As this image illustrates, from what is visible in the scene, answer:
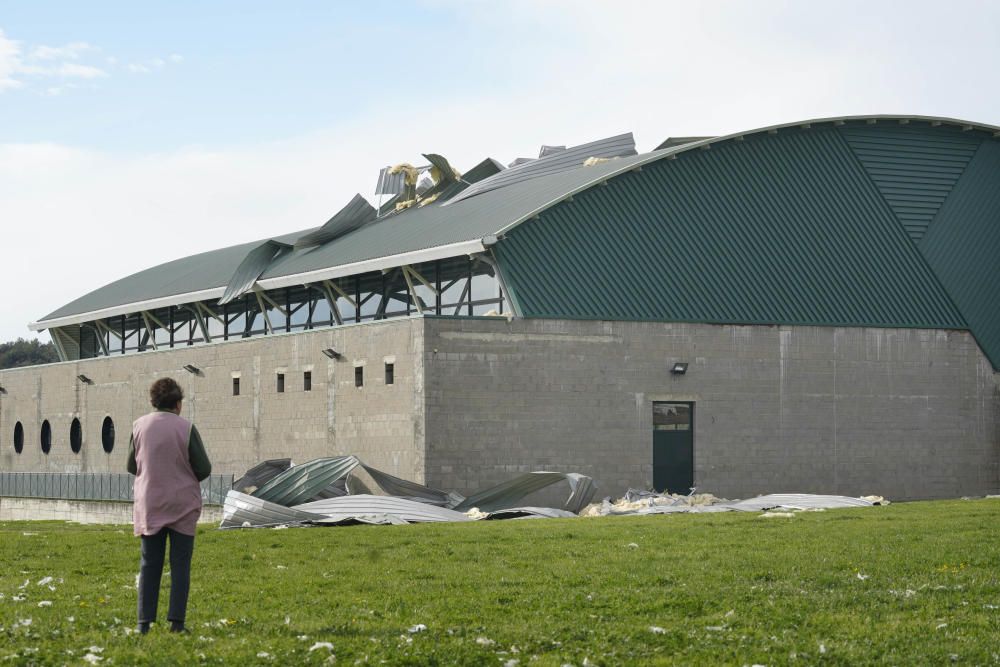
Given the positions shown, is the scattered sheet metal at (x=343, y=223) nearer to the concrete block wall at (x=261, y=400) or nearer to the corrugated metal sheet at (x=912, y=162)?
the concrete block wall at (x=261, y=400)

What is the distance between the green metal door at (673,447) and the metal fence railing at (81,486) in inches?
467

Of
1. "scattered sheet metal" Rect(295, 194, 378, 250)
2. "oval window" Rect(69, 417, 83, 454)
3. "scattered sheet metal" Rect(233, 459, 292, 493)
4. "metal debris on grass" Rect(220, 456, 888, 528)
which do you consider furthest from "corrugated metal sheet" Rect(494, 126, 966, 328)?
"oval window" Rect(69, 417, 83, 454)

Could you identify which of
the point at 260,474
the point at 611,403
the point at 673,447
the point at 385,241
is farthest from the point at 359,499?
the point at 385,241

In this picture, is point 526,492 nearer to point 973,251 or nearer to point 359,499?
point 359,499

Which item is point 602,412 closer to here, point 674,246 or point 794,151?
point 674,246

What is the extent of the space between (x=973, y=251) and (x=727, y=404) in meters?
11.0

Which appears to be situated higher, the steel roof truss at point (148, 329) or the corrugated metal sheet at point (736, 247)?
the corrugated metal sheet at point (736, 247)

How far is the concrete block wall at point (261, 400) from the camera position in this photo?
126 ft

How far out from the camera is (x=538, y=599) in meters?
14.6

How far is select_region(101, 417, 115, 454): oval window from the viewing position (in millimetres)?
53688

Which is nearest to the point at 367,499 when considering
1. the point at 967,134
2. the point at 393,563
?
the point at 393,563

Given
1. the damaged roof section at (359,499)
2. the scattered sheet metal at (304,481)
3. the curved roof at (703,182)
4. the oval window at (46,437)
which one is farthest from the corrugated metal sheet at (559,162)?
the oval window at (46,437)

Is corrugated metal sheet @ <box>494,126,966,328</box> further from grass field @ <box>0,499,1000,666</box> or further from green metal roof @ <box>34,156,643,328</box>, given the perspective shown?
grass field @ <box>0,499,1000,666</box>

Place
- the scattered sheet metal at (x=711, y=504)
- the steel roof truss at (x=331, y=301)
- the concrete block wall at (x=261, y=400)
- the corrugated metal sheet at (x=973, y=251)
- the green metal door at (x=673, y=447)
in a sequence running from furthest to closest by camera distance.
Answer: the steel roof truss at (x=331, y=301) → the corrugated metal sheet at (x=973, y=251) → the green metal door at (x=673, y=447) → the concrete block wall at (x=261, y=400) → the scattered sheet metal at (x=711, y=504)
